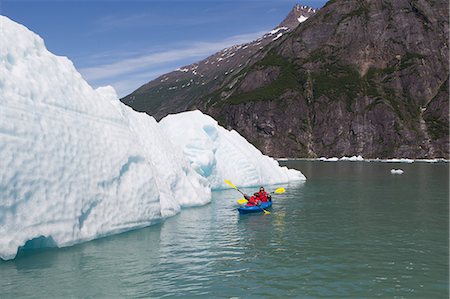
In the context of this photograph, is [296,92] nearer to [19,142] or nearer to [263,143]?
[263,143]

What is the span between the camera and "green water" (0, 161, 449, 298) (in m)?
16.2

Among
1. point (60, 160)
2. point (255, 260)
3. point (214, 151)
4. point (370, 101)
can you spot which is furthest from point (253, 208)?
point (370, 101)

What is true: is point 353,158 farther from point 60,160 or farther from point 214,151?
point 60,160

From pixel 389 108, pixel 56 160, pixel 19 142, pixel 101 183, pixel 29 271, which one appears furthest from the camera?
pixel 389 108

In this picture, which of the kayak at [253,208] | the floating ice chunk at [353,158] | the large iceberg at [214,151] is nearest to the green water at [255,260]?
the kayak at [253,208]

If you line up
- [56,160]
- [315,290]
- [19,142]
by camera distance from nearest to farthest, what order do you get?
1. [315,290]
2. [19,142]
3. [56,160]

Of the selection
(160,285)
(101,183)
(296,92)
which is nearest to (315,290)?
(160,285)

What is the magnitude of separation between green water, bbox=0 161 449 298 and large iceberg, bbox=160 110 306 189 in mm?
13652

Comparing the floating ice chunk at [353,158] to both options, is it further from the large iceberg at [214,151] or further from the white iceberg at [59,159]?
the white iceberg at [59,159]

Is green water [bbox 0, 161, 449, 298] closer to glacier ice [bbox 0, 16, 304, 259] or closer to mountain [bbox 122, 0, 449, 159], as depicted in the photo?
glacier ice [bbox 0, 16, 304, 259]

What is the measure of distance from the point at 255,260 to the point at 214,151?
31.0 m

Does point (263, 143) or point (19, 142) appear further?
point (263, 143)

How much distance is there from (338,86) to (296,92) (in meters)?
17.6

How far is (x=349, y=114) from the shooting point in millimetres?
178500
